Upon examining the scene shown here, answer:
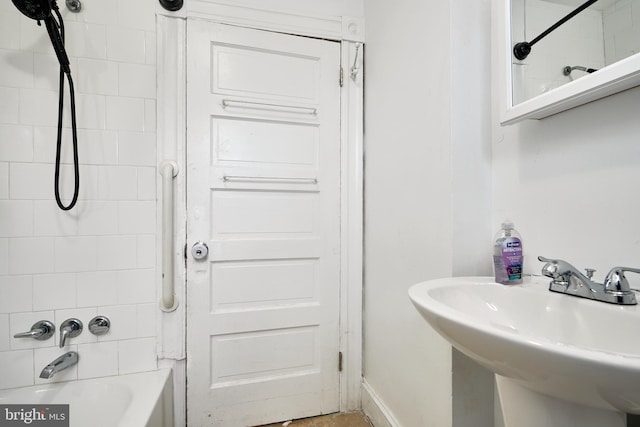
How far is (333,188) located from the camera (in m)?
1.49

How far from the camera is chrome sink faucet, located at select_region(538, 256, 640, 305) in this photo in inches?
21.8

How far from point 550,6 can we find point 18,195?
1.98m

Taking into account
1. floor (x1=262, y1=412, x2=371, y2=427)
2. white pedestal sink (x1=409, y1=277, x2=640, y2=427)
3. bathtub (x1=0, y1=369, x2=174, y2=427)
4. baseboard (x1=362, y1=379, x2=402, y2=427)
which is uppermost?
white pedestal sink (x1=409, y1=277, x2=640, y2=427)

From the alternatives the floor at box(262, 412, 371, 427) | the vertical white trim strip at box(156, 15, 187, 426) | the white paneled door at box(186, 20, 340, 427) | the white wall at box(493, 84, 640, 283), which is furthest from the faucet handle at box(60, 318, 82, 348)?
the white wall at box(493, 84, 640, 283)

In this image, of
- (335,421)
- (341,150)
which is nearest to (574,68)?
(341,150)

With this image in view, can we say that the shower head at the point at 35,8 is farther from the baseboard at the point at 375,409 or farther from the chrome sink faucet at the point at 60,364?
the baseboard at the point at 375,409

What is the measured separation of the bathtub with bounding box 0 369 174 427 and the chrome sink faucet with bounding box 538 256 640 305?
1.37m

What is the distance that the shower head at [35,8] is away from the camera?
0.96 m

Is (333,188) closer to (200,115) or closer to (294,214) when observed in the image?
(294,214)

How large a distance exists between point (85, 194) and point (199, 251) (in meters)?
0.54

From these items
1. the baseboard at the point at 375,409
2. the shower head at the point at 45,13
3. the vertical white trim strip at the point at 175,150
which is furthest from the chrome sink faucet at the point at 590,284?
the shower head at the point at 45,13

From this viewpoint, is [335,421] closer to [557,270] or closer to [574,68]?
[557,270]

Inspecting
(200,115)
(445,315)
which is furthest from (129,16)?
(445,315)

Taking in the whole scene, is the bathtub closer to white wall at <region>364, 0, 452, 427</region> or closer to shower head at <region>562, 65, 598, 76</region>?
white wall at <region>364, 0, 452, 427</region>
